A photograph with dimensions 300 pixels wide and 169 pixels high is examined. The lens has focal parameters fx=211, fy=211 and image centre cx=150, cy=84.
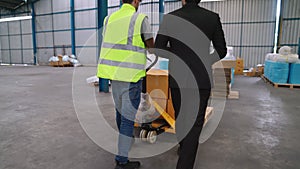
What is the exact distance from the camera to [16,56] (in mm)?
19719

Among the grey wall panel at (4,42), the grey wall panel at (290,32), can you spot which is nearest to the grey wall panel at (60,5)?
the grey wall panel at (4,42)

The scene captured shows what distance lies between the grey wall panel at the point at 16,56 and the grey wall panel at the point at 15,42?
457 millimetres

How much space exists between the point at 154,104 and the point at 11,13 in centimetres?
2276

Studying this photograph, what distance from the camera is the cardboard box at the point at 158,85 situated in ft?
8.34

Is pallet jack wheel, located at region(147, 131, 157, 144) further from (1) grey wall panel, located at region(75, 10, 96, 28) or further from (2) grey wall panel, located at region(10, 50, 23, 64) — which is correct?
(2) grey wall panel, located at region(10, 50, 23, 64)

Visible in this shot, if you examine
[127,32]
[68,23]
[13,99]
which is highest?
[68,23]

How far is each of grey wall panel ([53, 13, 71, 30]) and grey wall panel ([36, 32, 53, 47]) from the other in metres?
1.01

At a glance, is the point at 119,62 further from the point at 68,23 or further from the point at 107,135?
the point at 68,23

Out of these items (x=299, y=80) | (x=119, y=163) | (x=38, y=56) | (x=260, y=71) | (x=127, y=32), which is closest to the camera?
(x=127, y=32)

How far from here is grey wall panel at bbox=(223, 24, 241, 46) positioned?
40.5 ft

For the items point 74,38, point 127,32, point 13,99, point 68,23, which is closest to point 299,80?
point 127,32

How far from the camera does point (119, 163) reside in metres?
1.89

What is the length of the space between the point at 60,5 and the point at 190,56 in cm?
1907

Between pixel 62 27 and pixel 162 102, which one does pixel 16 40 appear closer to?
pixel 62 27
